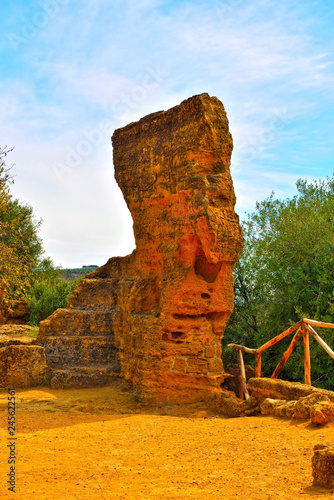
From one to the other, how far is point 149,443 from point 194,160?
4183mm

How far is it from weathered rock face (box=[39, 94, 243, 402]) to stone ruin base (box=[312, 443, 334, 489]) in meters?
3.81

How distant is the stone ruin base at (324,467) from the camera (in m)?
3.12

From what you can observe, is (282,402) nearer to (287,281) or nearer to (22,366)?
(22,366)

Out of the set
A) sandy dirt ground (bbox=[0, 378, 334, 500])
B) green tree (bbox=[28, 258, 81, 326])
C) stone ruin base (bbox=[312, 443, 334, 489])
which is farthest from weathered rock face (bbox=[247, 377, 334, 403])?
green tree (bbox=[28, 258, 81, 326])

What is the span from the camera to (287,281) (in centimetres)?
1194

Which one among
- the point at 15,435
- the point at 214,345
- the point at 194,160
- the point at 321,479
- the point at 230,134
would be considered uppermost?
the point at 230,134

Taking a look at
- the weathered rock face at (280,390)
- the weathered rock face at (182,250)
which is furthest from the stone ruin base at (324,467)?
the weathered rock face at (182,250)

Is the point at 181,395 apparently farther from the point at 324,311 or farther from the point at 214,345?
the point at 324,311

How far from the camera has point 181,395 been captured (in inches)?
273

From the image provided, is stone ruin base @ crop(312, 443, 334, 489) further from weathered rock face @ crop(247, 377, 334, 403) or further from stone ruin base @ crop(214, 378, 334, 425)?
weathered rock face @ crop(247, 377, 334, 403)

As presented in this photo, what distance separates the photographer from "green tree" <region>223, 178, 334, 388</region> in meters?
10.5

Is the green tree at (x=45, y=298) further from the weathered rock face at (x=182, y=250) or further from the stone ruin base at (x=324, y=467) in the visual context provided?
the stone ruin base at (x=324, y=467)

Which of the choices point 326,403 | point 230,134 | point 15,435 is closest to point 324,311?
point 230,134

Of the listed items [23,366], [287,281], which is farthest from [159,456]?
[287,281]
